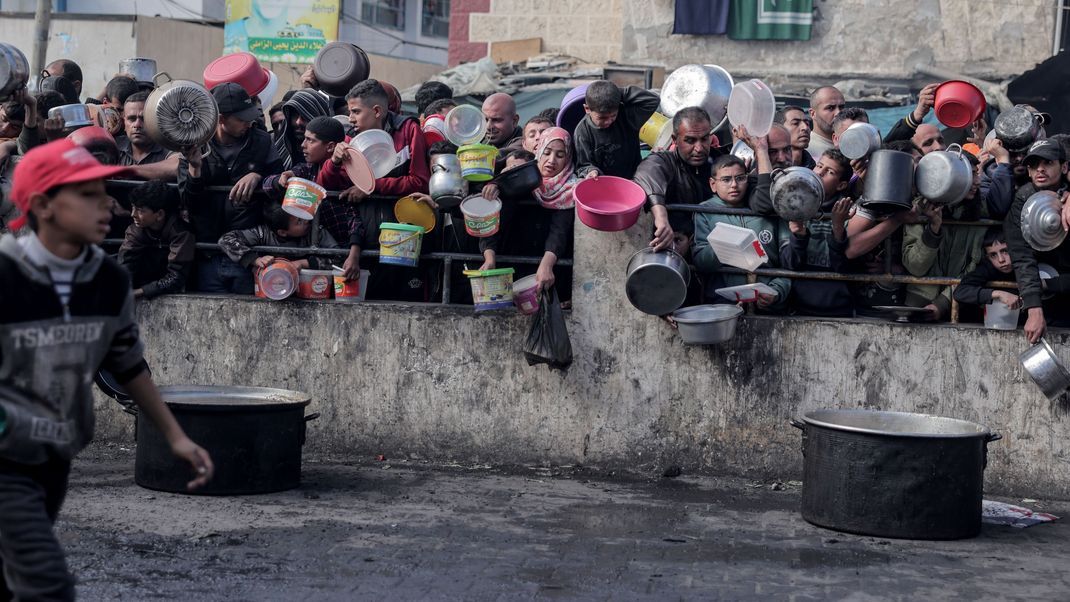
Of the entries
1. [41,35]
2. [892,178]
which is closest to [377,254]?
[892,178]

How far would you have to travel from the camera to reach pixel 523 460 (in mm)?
7656

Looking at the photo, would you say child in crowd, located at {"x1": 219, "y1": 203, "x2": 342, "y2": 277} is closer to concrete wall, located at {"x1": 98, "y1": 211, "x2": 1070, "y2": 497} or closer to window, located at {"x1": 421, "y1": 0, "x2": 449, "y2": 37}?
concrete wall, located at {"x1": 98, "y1": 211, "x2": 1070, "y2": 497}

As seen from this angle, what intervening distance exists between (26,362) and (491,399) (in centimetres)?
416

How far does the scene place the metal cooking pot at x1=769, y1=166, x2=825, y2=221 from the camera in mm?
6969

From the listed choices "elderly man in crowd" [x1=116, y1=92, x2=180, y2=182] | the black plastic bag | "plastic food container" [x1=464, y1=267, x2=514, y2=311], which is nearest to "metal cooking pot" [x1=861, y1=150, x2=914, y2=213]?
the black plastic bag

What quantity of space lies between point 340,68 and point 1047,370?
5.23 m

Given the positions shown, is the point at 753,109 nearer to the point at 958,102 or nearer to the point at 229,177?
the point at 958,102

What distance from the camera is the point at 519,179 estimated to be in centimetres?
738

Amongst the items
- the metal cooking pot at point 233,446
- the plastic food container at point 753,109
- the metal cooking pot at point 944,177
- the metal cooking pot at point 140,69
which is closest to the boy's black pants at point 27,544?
the metal cooking pot at point 233,446

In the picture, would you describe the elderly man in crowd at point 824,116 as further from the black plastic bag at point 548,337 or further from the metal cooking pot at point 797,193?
the black plastic bag at point 548,337

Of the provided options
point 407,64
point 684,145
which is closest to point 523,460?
point 684,145

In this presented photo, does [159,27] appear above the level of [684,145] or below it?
above

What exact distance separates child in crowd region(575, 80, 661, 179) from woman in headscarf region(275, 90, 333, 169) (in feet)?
6.58

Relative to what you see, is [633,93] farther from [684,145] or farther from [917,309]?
[917,309]
